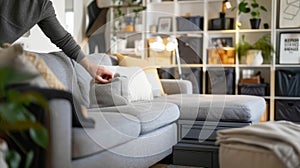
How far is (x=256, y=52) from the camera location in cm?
475

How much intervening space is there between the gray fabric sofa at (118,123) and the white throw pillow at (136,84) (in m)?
0.17

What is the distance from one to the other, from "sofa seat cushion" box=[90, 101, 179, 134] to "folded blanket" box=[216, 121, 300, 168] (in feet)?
2.54

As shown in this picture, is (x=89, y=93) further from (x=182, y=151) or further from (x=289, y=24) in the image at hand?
(x=289, y=24)

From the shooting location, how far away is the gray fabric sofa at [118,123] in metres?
1.66

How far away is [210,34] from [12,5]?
129 inches

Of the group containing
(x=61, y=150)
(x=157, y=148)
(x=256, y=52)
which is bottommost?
(x=157, y=148)

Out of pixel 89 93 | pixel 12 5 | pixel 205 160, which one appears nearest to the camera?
pixel 205 160

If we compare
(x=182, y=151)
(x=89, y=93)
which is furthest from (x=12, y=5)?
(x=182, y=151)

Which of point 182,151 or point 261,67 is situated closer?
point 182,151

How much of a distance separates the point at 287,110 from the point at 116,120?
307cm

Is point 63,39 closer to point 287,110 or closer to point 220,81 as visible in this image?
point 220,81

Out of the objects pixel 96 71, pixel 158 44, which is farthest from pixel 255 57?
pixel 96 71

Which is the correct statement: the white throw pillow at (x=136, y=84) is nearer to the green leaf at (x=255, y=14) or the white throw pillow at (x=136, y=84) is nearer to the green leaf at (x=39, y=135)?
the green leaf at (x=255, y=14)

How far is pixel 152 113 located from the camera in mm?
2578
